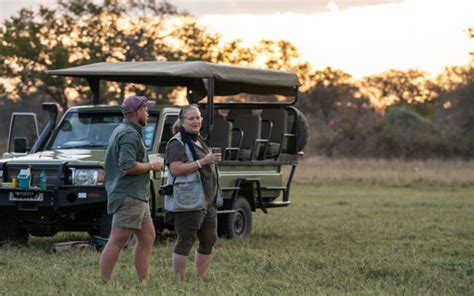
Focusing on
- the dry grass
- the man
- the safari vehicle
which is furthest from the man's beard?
the dry grass

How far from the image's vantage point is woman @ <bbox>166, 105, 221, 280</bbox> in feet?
32.8

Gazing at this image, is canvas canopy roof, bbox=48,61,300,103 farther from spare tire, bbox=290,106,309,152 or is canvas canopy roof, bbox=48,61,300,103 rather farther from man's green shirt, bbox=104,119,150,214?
man's green shirt, bbox=104,119,150,214

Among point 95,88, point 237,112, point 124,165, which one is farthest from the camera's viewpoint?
point 237,112

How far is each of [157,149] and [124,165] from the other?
4.97 meters

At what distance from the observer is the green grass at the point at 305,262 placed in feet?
31.8

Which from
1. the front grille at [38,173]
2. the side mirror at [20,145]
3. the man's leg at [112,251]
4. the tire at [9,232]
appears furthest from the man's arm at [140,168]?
the side mirror at [20,145]

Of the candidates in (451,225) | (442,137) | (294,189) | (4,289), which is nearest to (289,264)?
(4,289)

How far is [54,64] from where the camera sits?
4075 cm

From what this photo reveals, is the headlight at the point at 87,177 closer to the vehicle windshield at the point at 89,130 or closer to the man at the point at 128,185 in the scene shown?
the vehicle windshield at the point at 89,130

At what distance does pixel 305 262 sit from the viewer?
39.6 ft

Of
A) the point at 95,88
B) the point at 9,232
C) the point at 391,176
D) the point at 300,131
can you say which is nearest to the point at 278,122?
the point at 300,131

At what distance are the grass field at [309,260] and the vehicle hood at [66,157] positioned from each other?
1.07m

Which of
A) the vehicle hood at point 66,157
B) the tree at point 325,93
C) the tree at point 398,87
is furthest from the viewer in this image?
the tree at point 398,87

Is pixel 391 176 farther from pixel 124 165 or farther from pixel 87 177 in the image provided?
pixel 124 165
